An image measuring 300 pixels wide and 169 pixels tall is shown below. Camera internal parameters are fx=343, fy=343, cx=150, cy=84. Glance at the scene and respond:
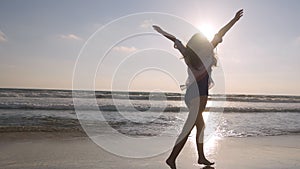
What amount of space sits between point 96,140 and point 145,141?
1081mm

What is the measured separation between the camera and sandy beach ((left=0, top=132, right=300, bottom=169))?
5039 mm

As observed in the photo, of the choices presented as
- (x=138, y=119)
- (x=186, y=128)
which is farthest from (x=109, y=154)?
(x=138, y=119)

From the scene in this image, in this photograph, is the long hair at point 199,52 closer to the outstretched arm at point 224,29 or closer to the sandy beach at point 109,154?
the outstretched arm at point 224,29

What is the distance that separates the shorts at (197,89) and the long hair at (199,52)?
0.71 feet

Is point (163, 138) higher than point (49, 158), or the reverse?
point (49, 158)

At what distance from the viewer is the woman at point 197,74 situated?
180 inches

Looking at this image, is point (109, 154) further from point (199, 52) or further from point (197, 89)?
point (199, 52)

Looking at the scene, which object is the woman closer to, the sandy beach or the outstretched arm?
the outstretched arm

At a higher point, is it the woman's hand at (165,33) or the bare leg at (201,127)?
the woman's hand at (165,33)

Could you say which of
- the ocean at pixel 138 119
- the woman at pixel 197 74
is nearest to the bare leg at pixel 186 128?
the woman at pixel 197 74

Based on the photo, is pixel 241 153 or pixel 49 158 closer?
pixel 49 158

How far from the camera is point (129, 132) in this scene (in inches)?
A: 361

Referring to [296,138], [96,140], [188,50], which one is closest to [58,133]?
[96,140]

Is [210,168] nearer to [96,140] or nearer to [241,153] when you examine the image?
[241,153]
